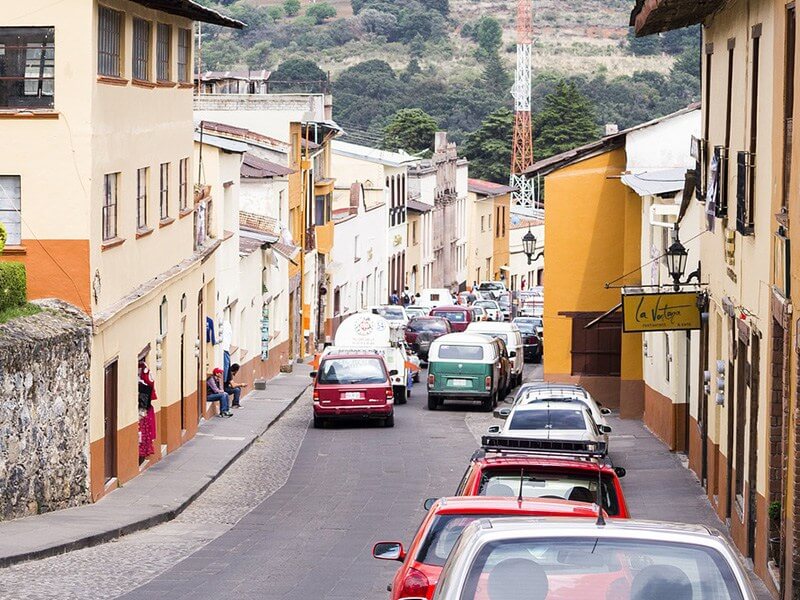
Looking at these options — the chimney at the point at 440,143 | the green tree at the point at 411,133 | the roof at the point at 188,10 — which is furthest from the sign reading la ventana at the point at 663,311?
the green tree at the point at 411,133

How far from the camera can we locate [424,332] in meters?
55.0

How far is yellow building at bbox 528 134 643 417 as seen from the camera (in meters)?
39.6

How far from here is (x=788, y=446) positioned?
49.3ft

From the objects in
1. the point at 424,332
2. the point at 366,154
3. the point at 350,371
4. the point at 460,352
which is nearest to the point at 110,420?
the point at 350,371

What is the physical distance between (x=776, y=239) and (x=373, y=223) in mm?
56867

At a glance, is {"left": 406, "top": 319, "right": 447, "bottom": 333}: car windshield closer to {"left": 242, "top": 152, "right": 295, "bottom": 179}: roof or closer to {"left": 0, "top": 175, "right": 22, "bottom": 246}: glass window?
{"left": 242, "top": 152, "right": 295, "bottom": 179}: roof

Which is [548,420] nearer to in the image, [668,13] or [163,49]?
[668,13]

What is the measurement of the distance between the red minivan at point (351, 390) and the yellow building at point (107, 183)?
476 cm

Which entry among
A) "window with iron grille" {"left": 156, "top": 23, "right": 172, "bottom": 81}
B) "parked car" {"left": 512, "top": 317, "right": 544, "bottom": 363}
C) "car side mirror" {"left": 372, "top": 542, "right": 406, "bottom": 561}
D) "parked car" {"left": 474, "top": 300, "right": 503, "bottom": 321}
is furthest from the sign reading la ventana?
"parked car" {"left": 474, "top": 300, "right": 503, "bottom": 321}

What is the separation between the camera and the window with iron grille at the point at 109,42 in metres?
23.6

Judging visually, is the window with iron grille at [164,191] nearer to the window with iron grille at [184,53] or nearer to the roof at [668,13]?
the window with iron grille at [184,53]

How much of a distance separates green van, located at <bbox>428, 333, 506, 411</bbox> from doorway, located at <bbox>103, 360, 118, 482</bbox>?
1545 cm

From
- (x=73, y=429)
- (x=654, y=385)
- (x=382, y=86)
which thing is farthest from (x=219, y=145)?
(x=382, y=86)

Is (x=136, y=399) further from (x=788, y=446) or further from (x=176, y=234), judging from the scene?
(x=788, y=446)
